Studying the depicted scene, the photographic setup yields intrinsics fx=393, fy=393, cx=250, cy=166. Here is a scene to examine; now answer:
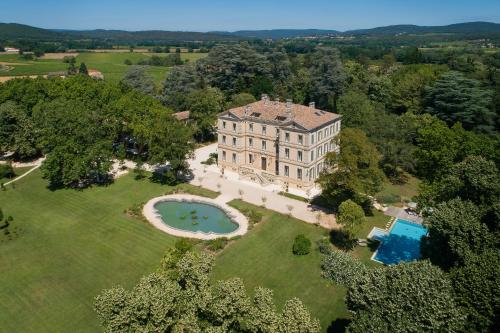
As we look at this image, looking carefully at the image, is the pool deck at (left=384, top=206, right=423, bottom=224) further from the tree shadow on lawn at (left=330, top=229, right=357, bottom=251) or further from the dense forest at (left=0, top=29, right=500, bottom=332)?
the tree shadow on lawn at (left=330, top=229, right=357, bottom=251)

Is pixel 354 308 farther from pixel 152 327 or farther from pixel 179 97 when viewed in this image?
pixel 179 97

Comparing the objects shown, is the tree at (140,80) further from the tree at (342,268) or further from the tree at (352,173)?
the tree at (342,268)

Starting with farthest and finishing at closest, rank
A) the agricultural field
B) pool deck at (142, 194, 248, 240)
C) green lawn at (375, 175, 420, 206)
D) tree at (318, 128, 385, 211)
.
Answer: the agricultural field < green lawn at (375, 175, 420, 206) < tree at (318, 128, 385, 211) < pool deck at (142, 194, 248, 240)

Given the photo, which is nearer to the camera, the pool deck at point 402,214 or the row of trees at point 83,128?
the pool deck at point 402,214

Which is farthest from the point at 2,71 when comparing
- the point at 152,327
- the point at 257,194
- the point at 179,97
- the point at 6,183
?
the point at 152,327

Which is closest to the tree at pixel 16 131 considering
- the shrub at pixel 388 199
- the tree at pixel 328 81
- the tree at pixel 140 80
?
the tree at pixel 140 80

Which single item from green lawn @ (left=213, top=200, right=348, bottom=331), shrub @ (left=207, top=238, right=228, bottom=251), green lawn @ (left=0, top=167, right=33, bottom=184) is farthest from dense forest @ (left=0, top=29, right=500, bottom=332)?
shrub @ (left=207, top=238, right=228, bottom=251)
